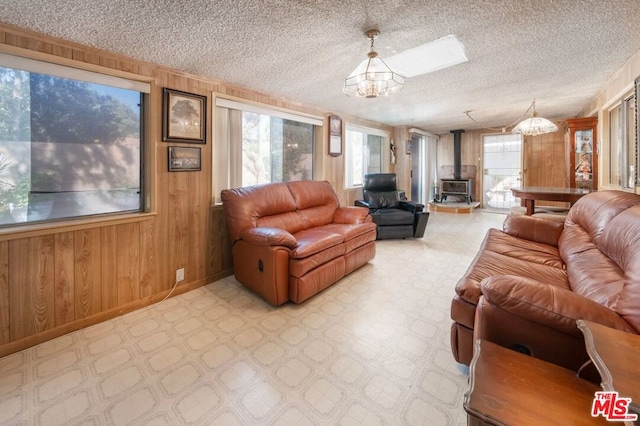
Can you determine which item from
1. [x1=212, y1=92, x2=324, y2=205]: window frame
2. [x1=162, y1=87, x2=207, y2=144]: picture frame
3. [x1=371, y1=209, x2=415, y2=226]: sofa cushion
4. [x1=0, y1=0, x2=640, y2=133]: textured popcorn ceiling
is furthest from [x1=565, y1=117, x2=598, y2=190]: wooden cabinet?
→ [x1=162, y1=87, x2=207, y2=144]: picture frame

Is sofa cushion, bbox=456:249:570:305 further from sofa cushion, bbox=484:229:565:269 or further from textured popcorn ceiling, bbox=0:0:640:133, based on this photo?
textured popcorn ceiling, bbox=0:0:640:133

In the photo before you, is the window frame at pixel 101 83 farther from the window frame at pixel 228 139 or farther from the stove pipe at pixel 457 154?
the stove pipe at pixel 457 154

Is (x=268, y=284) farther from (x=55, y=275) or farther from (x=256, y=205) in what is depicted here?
(x=55, y=275)

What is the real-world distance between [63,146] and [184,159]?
0.89 m

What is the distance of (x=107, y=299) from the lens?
2338 millimetres

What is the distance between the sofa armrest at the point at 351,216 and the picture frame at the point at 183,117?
5.96ft

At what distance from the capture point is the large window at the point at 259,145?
10.5 feet

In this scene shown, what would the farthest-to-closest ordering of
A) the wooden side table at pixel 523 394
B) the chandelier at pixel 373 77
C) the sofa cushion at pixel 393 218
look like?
1. the sofa cushion at pixel 393 218
2. the chandelier at pixel 373 77
3. the wooden side table at pixel 523 394

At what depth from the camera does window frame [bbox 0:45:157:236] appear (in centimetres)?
191

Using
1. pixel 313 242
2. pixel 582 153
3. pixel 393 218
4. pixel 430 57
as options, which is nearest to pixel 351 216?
pixel 313 242

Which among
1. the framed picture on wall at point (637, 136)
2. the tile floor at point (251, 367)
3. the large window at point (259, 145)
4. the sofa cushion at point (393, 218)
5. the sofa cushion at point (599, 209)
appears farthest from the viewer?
the sofa cushion at point (393, 218)

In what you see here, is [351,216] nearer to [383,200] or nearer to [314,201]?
[314,201]

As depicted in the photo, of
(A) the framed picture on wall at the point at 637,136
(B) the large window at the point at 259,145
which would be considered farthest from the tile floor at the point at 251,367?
(A) the framed picture on wall at the point at 637,136

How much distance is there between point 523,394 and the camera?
88 cm
